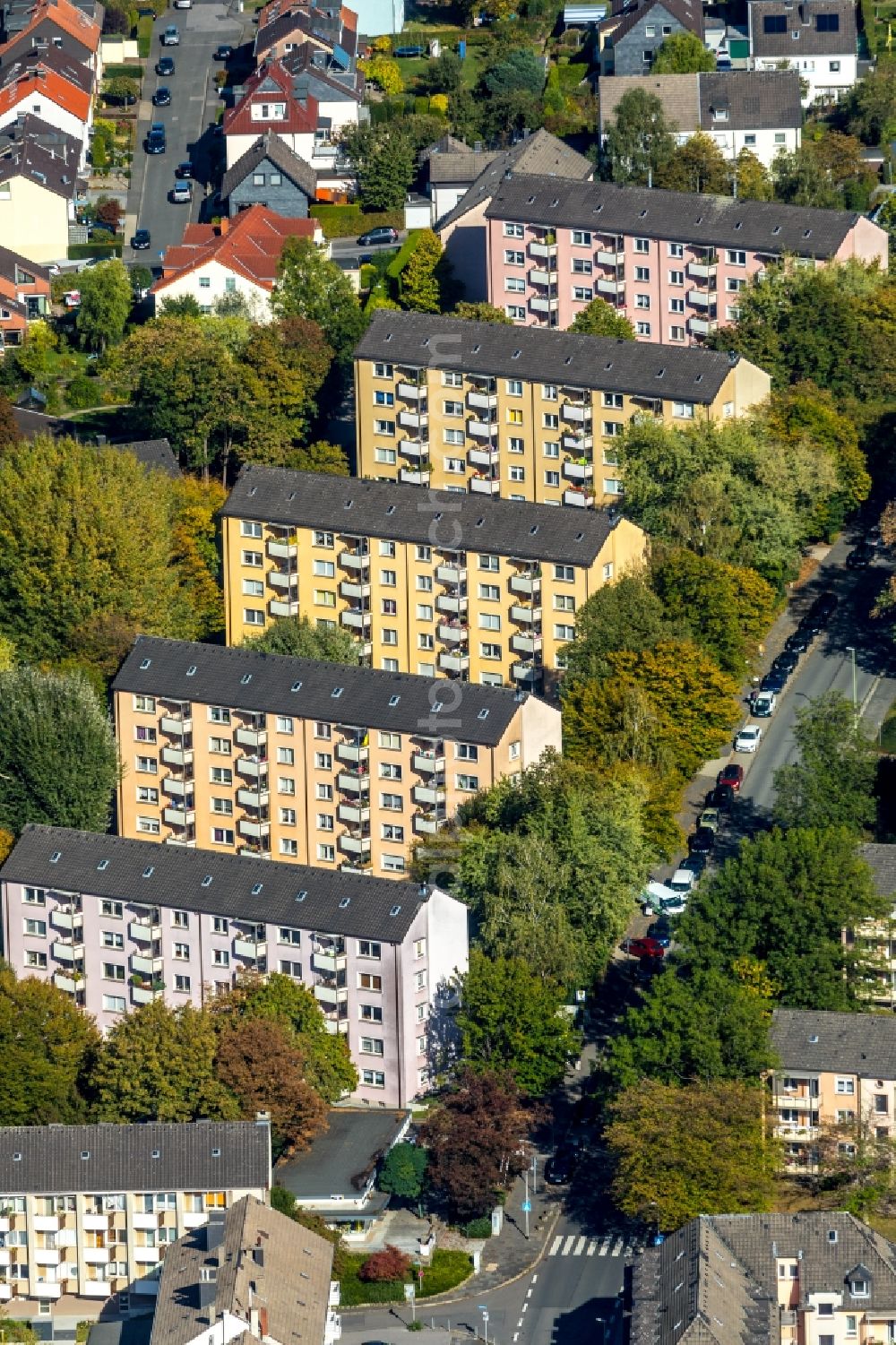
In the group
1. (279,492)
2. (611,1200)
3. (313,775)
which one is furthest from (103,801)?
(611,1200)

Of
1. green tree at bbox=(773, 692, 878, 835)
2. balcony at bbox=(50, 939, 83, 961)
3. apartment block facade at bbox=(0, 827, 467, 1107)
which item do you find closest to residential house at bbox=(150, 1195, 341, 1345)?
apartment block facade at bbox=(0, 827, 467, 1107)

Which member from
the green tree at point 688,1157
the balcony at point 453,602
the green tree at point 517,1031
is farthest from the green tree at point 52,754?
the green tree at point 688,1157

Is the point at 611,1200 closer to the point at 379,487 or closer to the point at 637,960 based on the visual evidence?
the point at 637,960

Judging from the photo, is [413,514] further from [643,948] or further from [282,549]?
[643,948]

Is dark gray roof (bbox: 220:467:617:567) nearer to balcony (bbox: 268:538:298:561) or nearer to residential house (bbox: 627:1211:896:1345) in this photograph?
balcony (bbox: 268:538:298:561)

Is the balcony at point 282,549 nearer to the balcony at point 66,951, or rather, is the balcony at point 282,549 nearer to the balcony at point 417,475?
the balcony at point 417,475
